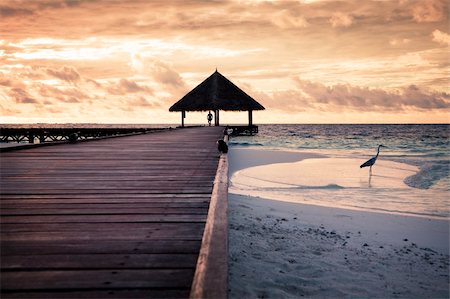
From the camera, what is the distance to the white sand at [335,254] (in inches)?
174

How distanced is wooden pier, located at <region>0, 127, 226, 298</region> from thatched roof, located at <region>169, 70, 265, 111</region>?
89.3 feet

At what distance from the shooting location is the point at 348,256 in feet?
17.6

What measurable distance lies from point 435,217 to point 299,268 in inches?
180

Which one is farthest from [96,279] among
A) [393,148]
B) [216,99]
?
[393,148]

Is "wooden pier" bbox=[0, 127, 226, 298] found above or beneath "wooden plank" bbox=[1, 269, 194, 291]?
above

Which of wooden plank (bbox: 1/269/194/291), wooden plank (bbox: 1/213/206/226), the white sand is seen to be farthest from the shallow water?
wooden plank (bbox: 1/269/194/291)

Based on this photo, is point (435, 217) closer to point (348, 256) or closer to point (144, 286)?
point (348, 256)

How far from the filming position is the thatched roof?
32.4 meters

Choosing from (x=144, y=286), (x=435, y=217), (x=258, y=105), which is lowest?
(x=435, y=217)

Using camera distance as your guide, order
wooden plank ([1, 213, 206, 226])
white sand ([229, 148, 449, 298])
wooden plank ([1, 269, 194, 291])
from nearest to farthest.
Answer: wooden plank ([1, 269, 194, 291]), wooden plank ([1, 213, 206, 226]), white sand ([229, 148, 449, 298])

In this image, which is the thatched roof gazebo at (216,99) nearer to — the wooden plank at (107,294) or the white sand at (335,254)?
the white sand at (335,254)

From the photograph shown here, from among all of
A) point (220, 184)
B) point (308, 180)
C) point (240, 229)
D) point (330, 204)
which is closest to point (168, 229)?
point (220, 184)

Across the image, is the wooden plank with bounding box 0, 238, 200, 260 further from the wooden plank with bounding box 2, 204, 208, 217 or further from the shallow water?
the shallow water

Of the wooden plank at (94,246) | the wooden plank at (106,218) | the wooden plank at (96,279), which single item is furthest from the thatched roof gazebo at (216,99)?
the wooden plank at (96,279)
